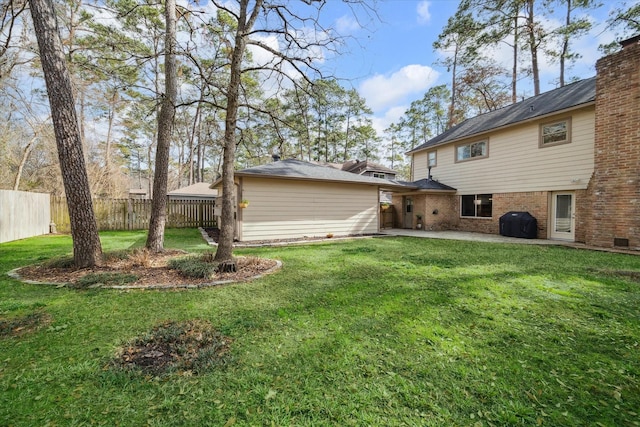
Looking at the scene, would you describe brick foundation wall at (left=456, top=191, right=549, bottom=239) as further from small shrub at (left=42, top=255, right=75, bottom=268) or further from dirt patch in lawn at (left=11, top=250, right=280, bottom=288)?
small shrub at (left=42, top=255, right=75, bottom=268)

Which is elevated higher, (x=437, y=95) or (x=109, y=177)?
(x=437, y=95)

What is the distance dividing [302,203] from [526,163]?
29.0ft

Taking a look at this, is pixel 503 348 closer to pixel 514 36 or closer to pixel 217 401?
pixel 217 401

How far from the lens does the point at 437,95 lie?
2511 cm

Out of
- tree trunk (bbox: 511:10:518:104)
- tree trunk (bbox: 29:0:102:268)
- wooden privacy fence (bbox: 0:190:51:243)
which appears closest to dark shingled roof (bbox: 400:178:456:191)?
tree trunk (bbox: 511:10:518:104)

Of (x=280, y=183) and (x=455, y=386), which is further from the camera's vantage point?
(x=280, y=183)

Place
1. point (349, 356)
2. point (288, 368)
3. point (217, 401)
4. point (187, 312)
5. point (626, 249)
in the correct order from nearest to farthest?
point (217, 401)
point (288, 368)
point (349, 356)
point (187, 312)
point (626, 249)

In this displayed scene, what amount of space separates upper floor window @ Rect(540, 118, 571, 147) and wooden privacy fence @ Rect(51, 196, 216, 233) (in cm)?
1521

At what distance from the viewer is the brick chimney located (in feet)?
23.8

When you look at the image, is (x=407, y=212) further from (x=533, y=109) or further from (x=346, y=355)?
(x=346, y=355)

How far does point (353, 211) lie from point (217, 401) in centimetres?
993

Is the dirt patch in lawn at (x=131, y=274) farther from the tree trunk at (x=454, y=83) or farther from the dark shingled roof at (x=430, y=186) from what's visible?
the tree trunk at (x=454, y=83)

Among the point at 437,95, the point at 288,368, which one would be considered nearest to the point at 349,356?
the point at 288,368

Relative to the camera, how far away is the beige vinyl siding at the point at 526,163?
893 cm
